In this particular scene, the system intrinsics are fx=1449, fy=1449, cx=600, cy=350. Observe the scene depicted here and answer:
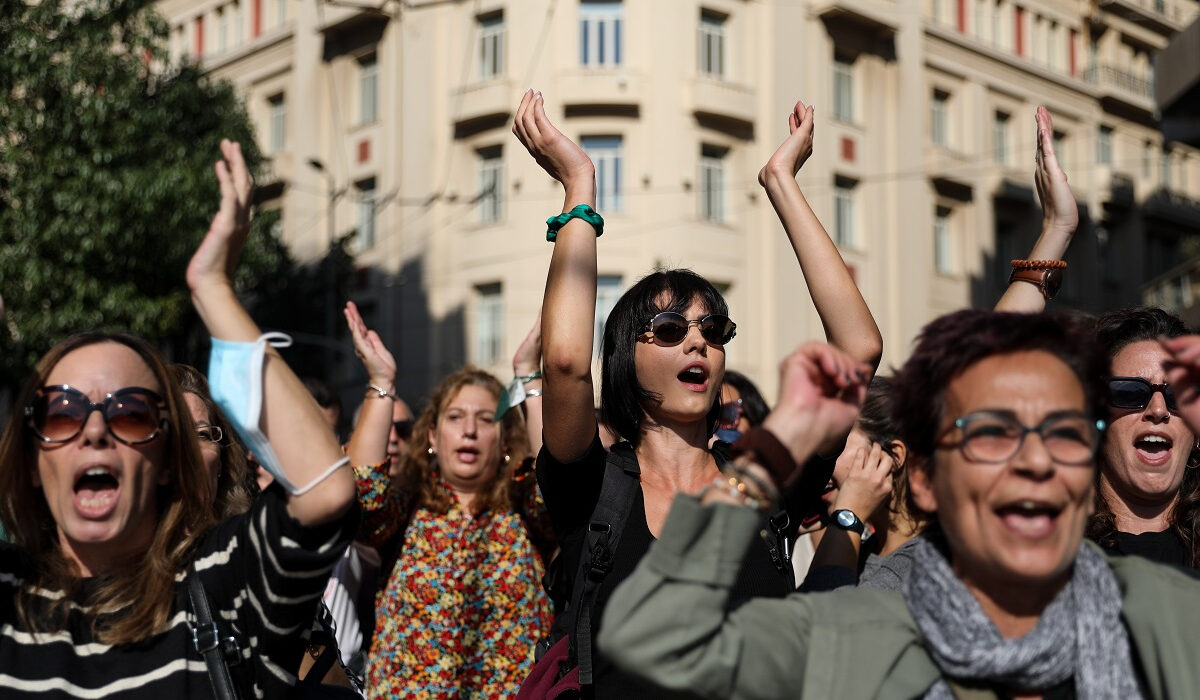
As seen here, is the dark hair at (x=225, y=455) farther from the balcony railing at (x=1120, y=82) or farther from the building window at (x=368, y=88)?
the balcony railing at (x=1120, y=82)

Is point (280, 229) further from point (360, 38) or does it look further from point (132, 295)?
point (132, 295)

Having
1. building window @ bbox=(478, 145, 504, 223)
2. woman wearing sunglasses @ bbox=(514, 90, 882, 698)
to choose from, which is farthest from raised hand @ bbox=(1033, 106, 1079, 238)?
building window @ bbox=(478, 145, 504, 223)

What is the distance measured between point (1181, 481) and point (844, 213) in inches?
1045

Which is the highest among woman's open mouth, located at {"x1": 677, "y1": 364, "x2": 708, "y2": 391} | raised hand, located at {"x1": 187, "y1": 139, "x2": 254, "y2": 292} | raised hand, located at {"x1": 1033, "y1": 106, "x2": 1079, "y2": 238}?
raised hand, located at {"x1": 1033, "y1": 106, "x2": 1079, "y2": 238}

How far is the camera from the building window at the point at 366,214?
102 feet

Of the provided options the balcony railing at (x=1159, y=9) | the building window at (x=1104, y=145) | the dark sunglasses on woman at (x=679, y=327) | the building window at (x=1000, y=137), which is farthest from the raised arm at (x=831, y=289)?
the balcony railing at (x=1159, y=9)

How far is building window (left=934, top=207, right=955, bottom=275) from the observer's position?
107 ft

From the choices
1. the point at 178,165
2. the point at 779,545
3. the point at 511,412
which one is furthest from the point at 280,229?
the point at 779,545

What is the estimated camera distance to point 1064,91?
36.0m

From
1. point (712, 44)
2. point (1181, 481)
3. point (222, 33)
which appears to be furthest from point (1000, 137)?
point (1181, 481)

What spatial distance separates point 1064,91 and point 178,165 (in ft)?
78.8

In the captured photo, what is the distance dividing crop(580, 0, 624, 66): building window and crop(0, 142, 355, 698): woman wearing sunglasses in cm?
2532

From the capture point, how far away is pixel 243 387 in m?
2.84

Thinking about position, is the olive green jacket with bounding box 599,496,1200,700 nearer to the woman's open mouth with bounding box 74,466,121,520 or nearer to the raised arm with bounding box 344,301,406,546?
the woman's open mouth with bounding box 74,466,121,520
